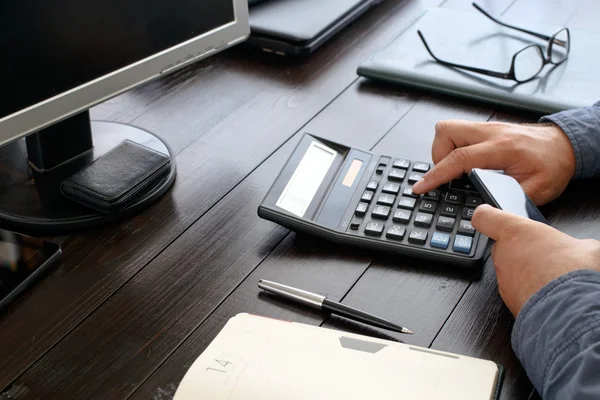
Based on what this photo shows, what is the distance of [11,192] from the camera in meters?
0.90

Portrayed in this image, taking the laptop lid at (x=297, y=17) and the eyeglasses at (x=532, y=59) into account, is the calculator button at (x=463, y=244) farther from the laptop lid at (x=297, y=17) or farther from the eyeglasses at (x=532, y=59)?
the laptop lid at (x=297, y=17)

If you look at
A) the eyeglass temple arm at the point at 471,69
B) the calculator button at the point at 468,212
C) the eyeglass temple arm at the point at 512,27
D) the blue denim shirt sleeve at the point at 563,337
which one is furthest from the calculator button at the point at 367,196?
the eyeglass temple arm at the point at 512,27

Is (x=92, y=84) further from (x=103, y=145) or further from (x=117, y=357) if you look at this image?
(x=117, y=357)

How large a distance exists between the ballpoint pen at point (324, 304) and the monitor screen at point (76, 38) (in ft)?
0.99

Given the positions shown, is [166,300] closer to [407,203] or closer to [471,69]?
[407,203]

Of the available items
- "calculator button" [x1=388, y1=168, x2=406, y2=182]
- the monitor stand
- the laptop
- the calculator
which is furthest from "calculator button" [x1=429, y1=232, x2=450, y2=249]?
the laptop

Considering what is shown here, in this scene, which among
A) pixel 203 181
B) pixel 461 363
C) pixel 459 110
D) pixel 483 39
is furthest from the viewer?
pixel 483 39

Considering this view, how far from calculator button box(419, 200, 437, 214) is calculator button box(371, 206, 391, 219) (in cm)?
4

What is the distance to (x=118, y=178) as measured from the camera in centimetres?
89

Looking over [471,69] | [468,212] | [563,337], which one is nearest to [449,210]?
[468,212]

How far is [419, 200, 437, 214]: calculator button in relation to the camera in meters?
0.84

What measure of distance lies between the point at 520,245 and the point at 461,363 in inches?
5.9

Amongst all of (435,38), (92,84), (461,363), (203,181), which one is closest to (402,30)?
(435,38)

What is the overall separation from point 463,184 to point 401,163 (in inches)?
3.0
